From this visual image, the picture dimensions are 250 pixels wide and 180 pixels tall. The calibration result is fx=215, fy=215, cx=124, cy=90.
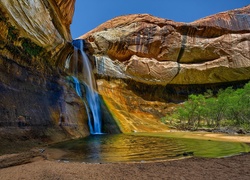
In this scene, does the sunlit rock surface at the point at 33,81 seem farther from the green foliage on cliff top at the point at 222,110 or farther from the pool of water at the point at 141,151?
the green foliage on cliff top at the point at 222,110

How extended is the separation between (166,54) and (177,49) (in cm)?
221

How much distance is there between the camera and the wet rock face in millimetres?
38844

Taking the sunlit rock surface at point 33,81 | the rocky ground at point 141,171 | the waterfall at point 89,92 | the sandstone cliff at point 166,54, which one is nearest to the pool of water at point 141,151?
the rocky ground at point 141,171

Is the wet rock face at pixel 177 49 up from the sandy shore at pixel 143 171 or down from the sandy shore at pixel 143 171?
up

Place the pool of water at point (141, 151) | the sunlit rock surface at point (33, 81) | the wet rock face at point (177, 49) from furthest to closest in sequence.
→ the wet rock face at point (177, 49), the sunlit rock surface at point (33, 81), the pool of water at point (141, 151)

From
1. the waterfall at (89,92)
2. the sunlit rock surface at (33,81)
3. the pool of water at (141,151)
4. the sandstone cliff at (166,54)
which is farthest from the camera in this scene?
the sandstone cliff at (166,54)

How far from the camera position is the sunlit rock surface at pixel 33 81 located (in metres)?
12.5

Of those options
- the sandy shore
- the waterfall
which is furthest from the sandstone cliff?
the sandy shore

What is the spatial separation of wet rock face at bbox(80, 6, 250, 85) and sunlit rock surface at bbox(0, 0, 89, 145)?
1841 centimetres

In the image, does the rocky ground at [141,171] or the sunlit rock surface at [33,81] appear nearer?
the rocky ground at [141,171]

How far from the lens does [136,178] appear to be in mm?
5316

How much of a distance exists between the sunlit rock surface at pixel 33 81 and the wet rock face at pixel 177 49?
1841 cm

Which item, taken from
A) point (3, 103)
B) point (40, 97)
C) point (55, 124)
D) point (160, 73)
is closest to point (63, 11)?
point (40, 97)

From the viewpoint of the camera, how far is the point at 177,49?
4031 centimetres
